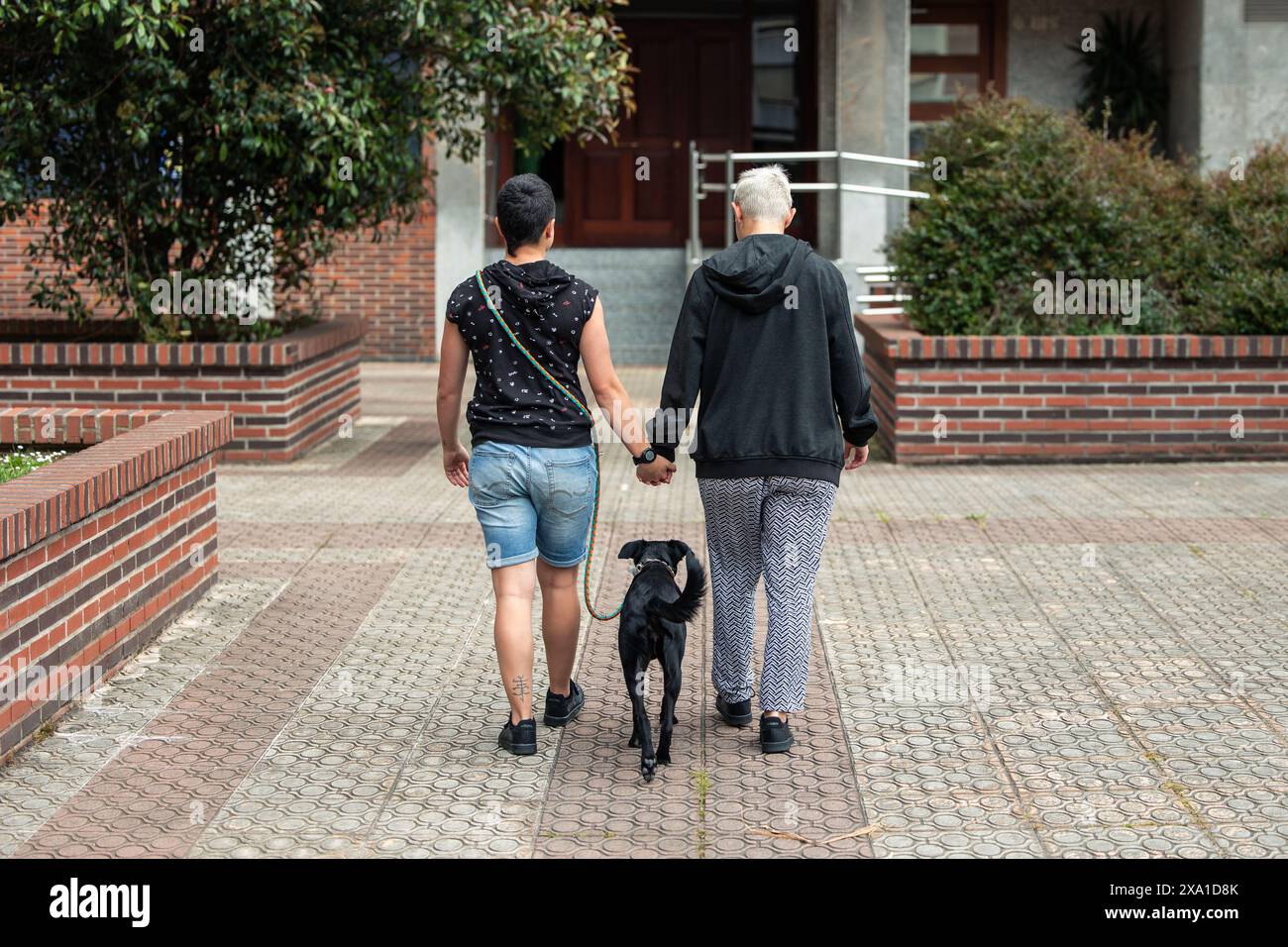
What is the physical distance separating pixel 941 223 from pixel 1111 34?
28.5 ft

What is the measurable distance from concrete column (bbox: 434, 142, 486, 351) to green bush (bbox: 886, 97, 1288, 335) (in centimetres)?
699

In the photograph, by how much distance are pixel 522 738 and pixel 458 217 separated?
1305 centimetres

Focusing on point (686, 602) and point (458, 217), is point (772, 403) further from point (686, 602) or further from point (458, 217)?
point (458, 217)

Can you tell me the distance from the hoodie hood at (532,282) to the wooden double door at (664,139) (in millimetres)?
14099

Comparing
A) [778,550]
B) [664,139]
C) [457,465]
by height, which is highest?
[664,139]

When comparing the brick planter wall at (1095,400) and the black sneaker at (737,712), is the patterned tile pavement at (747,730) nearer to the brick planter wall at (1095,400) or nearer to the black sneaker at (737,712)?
the black sneaker at (737,712)

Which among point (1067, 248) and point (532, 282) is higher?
point (1067, 248)

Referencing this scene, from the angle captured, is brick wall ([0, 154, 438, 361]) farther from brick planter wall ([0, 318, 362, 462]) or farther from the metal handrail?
brick planter wall ([0, 318, 362, 462])

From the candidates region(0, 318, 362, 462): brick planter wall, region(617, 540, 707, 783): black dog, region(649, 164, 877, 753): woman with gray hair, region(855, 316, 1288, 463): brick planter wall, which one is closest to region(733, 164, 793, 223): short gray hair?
region(649, 164, 877, 753): woman with gray hair

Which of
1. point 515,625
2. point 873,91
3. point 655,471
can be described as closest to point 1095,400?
point 655,471

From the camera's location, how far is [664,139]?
19.4 m

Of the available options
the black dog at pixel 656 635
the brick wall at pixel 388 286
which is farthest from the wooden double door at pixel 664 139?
the black dog at pixel 656 635

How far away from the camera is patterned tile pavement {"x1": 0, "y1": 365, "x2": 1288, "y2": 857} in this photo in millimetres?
4750
